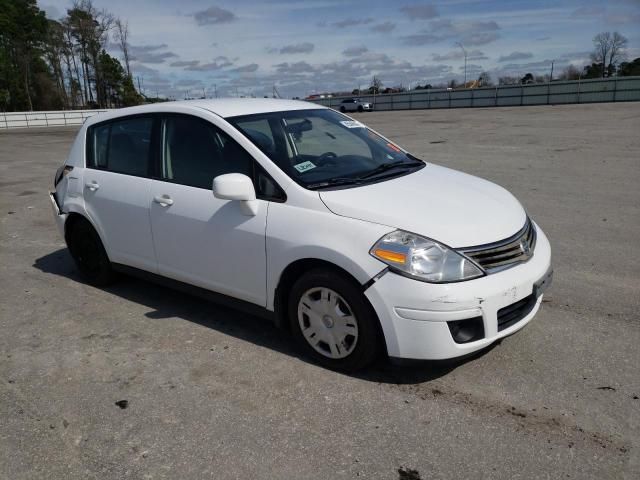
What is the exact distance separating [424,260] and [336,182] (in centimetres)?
92

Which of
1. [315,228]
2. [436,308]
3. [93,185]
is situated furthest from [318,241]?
[93,185]

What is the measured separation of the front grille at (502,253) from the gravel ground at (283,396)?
2.16ft

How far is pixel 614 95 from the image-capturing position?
43312 millimetres

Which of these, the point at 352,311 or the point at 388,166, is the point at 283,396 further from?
the point at 388,166

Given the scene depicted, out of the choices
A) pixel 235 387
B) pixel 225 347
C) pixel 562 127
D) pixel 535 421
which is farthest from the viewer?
pixel 562 127

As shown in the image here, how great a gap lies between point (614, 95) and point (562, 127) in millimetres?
27449

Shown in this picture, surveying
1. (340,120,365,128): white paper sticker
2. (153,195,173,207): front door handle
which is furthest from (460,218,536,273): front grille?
(153,195,173,207): front door handle

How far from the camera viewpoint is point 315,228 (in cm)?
343

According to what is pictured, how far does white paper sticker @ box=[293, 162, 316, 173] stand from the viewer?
3823mm

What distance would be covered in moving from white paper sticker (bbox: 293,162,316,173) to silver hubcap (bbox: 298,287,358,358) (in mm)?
863

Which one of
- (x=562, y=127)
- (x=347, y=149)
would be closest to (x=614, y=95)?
(x=562, y=127)

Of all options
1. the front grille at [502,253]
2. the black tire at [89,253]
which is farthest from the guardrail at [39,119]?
the front grille at [502,253]

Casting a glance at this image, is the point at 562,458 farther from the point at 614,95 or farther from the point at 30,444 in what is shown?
the point at 614,95

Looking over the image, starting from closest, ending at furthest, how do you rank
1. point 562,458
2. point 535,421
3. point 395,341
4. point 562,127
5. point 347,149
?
point 562,458
point 535,421
point 395,341
point 347,149
point 562,127
